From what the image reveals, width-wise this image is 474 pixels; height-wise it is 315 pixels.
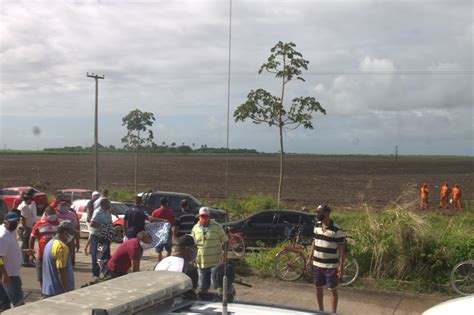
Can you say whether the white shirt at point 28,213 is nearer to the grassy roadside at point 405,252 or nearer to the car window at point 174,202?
the grassy roadside at point 405,252

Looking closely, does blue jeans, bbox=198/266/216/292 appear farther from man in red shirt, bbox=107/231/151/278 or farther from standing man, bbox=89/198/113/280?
standing man, bbox=89/198/113/280

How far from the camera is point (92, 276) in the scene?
10.9 metres

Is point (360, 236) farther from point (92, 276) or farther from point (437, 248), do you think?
point (92, 276)

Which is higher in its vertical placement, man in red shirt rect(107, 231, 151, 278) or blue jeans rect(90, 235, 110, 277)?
man in red shirt rect(107, 231, 151, 278)

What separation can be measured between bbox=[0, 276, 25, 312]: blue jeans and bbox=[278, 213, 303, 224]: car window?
9.19 meters

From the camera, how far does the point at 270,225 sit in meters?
15.4

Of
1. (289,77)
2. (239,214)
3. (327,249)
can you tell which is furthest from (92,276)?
(289,77)

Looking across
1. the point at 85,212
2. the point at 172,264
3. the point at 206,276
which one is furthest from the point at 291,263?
the point at 85,212

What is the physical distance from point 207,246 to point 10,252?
2592mm

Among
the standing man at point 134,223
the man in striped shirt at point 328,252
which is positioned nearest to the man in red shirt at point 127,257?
the man in striped shirt at point 328,252

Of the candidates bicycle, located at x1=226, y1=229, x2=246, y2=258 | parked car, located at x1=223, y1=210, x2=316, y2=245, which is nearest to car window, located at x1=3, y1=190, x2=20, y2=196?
parked car, located at x1=223, y1=210, x2=316, y2=245

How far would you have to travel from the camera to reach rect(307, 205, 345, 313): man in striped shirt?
26.0 ft

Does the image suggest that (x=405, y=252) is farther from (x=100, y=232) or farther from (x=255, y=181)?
(x=255, y=181)

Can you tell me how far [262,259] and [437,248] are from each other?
11.1 feet
